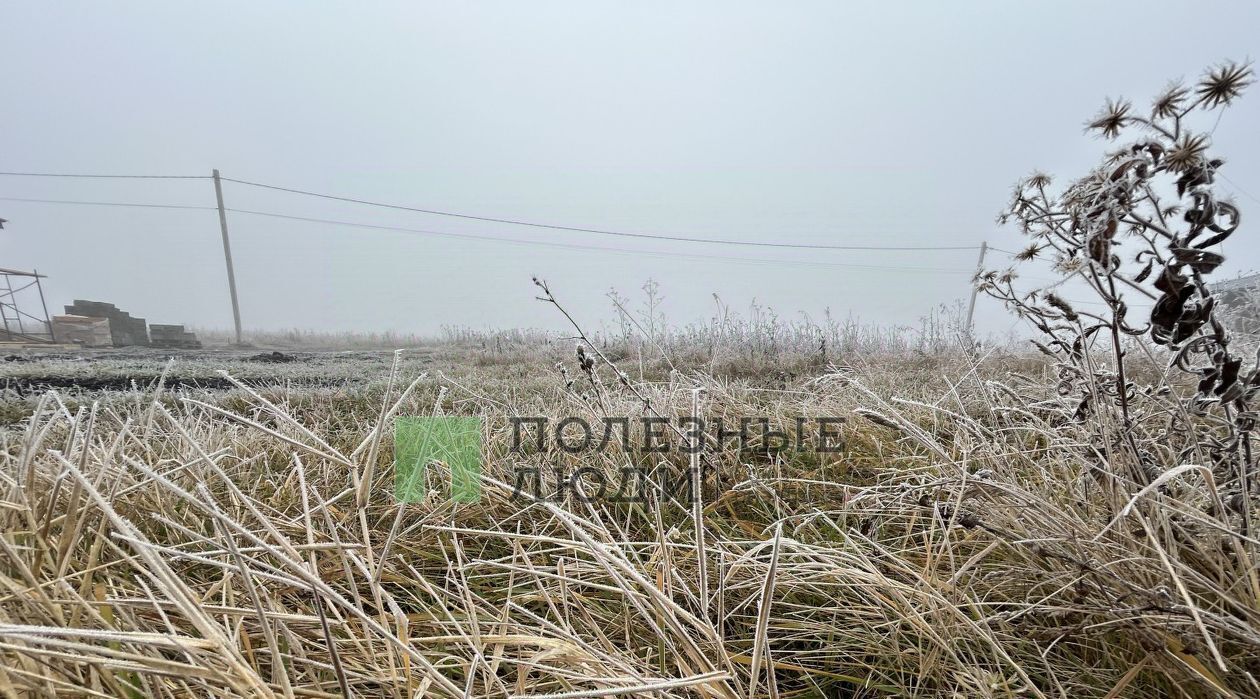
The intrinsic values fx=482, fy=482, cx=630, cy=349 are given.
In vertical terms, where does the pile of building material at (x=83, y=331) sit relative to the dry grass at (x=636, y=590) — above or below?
above

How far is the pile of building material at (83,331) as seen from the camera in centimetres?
329

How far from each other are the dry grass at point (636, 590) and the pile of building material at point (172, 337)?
305 centimetres

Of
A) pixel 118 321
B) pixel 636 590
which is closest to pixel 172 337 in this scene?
pixel 118 321

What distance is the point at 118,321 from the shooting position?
3695 millimetres

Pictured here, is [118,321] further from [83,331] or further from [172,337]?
[172,337]

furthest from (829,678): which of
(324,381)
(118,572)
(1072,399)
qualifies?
(324,381)

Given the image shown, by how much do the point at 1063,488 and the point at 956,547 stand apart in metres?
0.30

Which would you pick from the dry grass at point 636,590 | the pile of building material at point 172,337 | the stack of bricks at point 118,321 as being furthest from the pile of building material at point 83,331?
the dry grass at point 636,590

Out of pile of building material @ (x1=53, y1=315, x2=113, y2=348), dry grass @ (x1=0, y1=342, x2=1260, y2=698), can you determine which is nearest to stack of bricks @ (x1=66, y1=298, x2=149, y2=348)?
pile of building material @ (x1=53, y1=315, x2=113, y2=348)

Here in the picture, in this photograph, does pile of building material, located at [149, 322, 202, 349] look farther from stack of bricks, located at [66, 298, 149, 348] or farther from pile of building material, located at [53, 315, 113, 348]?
pile of building material, located at [53, 315, 113, 348]

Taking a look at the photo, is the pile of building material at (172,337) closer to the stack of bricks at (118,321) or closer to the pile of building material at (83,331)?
the stack of bricks at (118,321)

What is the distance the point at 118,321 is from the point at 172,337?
450 mm

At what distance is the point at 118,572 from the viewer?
2.73ft

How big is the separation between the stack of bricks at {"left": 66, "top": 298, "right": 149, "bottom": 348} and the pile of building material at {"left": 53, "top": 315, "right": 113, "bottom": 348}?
0.05 metres
